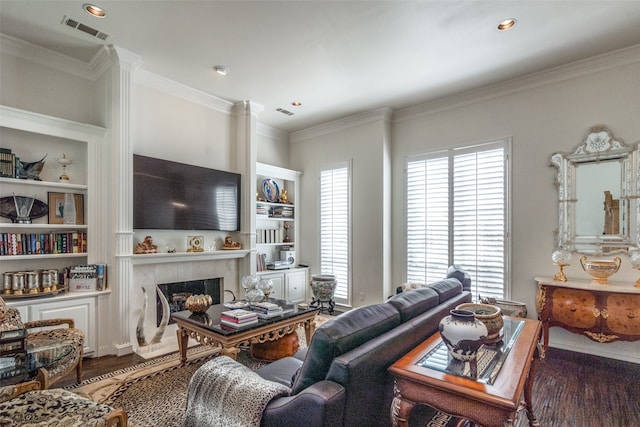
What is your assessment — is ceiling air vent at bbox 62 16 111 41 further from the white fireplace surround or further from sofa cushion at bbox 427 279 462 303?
sofa cushion at bbox 427 279 462 303

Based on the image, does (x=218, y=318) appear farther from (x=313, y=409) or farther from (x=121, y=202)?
(x=313, y=409)

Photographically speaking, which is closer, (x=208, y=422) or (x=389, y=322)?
(x=208, y=422)

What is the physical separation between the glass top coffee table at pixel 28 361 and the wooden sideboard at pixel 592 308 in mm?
4195

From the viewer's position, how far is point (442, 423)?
85.7 inches

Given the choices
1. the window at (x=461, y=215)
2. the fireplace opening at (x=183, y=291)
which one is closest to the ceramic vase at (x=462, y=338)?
the window at (x=461, y=215)

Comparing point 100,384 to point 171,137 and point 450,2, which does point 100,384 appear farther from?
point 450,2

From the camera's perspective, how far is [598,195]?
3.37m

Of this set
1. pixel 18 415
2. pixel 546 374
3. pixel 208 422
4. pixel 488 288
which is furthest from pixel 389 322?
pixel 488 288

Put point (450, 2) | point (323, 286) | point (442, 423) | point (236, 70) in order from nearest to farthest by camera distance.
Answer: point (442, 423)
point (450, 2)
point (236, 70)
point (323, 286)

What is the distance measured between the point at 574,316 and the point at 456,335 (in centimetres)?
253

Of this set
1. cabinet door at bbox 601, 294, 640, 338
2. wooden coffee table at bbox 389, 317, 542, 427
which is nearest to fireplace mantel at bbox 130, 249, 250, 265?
wooden coffee table at bbox 389, 317, 542, 427

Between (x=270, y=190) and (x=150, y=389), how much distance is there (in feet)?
11.3

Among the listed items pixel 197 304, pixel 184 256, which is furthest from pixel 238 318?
pixel 184 256

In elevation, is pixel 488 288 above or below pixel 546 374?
above
